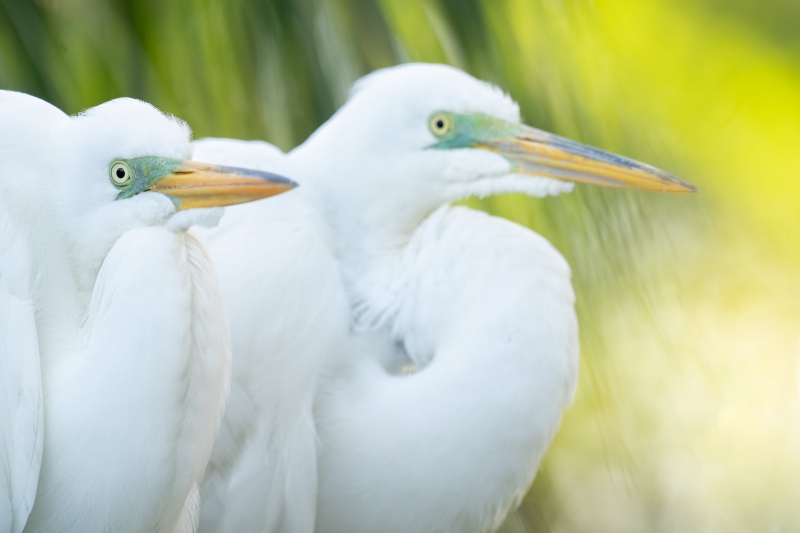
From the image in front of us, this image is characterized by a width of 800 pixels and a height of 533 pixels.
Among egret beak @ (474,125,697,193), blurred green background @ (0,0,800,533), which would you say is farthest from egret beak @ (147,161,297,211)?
egret beak @ (474,125,697,193)

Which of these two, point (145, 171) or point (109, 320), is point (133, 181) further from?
point (109, 320)

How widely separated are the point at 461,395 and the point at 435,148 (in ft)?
1.19

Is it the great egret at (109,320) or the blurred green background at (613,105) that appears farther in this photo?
the blurred green background at (613,105)

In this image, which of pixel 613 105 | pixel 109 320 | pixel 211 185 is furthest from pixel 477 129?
pixel 109 320

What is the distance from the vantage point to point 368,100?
1.39 m

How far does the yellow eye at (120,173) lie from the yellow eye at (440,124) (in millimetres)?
549

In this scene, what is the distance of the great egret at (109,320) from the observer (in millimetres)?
913

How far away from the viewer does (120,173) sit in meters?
0.94

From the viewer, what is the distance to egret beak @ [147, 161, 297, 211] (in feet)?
3.08

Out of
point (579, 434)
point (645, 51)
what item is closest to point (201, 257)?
point (645, 51)

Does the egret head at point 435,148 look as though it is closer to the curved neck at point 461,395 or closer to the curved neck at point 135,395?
the curved neck at point 461,395

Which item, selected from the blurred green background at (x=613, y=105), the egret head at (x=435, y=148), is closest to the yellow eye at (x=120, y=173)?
the blurred green background at (x=613, y=105)

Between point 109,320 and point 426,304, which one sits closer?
point 109,320

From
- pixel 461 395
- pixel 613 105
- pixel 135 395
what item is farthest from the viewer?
pixel 613 105
